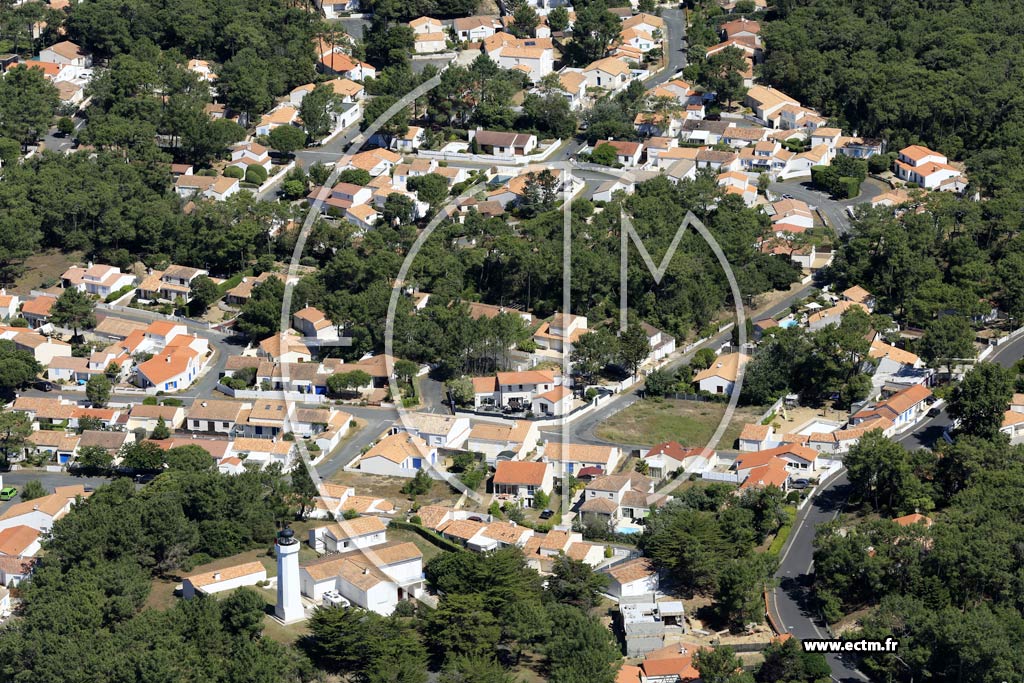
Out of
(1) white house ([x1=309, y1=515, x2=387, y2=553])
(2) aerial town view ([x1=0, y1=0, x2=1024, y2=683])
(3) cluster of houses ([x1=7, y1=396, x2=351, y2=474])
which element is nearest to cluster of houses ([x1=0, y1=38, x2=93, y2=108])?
(2) aerial town view ([x1=0, y1=0, x2=1024, y2=683])

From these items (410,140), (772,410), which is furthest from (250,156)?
(772,410)

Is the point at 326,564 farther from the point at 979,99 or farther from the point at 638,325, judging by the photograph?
the point at 979,99

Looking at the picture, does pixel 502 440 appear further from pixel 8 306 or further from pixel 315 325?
pixel 8 306

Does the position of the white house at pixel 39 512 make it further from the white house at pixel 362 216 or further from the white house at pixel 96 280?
the white house at pixel 362 216

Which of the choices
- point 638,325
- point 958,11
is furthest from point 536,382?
point 958,11

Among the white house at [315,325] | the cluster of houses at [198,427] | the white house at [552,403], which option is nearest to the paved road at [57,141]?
the white house at [315,325]

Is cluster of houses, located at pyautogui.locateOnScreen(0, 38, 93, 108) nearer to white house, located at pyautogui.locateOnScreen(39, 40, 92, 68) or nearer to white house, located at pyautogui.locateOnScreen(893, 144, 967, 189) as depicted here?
white house, located at pyautogui.locateOnScreen(39, 40, 92, 68)
